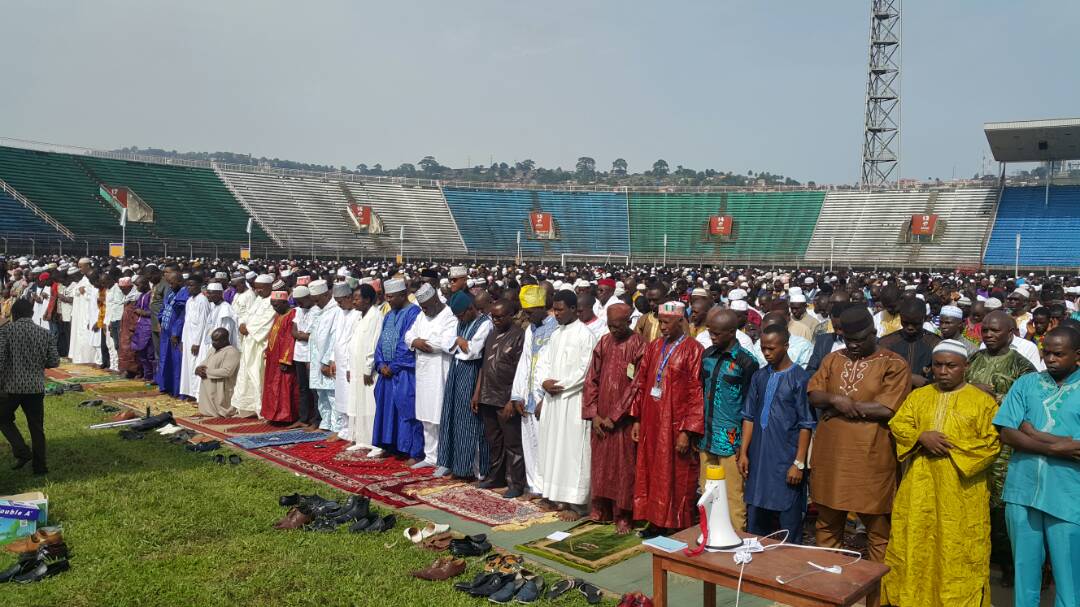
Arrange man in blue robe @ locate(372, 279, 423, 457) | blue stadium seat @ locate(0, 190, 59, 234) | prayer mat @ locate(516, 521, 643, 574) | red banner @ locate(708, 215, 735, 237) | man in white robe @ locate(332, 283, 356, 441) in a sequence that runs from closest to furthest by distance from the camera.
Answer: prayer mat @ locate(516, 521, 643, 574), man in blue robe @ locate(372, 279, 423, 457), man in white robe @ locate(332, 283, 356, 441), blue stadium seat @ locate(0, 190, 59, 234), red banner @ locate(708, 215, 735, 237)

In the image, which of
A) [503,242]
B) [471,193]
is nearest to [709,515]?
[503,242]

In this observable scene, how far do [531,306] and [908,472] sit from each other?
323 cm

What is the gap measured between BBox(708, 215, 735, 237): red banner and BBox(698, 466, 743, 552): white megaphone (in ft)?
158

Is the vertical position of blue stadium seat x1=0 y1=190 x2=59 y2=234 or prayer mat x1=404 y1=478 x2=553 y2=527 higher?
blue stadium seat x1=0 y1=190 x2=59 y2=234

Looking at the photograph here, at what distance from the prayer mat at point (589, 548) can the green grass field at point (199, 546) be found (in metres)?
0.31

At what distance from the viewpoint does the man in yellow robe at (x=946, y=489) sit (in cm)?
406

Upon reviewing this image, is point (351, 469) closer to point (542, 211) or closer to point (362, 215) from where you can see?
point (362, 215)

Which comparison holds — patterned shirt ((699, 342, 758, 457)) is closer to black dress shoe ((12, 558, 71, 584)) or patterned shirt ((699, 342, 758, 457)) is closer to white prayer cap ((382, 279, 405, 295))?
white prayer cap ((382, 279, 405, 295))

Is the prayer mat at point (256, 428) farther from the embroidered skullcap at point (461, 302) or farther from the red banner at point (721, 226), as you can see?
the red banner at point (721, 226)

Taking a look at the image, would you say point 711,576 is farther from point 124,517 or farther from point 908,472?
point 124,517

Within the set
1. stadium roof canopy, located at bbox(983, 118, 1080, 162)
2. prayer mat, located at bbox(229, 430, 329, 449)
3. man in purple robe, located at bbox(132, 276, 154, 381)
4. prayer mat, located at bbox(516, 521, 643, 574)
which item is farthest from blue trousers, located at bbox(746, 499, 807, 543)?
stadium roof canopy, located at bbox(983, 118, 1080, 162)

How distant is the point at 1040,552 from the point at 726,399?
189cm

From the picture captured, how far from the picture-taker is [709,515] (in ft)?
11.9

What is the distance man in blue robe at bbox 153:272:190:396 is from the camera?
36.5 ft
